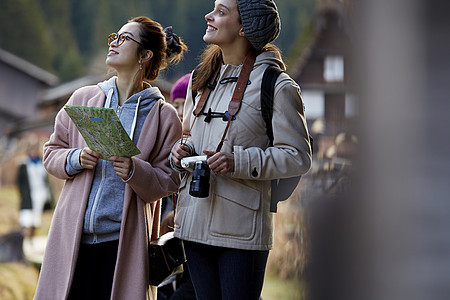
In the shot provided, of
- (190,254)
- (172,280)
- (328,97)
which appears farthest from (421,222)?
(172,280)

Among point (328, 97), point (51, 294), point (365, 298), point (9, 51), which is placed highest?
point (9, 51)

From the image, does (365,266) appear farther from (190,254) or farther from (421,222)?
(190,254)

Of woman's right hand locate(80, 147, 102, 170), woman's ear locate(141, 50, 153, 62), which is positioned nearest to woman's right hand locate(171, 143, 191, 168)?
woman's right hand locate(80, 147, 102, 170)

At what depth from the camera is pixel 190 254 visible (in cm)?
201

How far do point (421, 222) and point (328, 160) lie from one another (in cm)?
42

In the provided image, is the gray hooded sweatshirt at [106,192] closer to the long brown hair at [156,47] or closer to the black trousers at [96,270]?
the black trousers at [96,270]

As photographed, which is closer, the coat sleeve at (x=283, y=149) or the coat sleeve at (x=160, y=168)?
the coat sleeve at (x=283, y=149)

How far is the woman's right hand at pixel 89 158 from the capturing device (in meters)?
2.18

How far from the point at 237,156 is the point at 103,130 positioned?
460mm

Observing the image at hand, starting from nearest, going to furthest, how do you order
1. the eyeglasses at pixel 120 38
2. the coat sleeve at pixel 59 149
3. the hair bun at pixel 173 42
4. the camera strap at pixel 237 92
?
the camera strap at pixel 237 92 → the coat sleeve at pixel 59 149 → the eyeglasses at pixel 120 38 → the hair bun at pixel 173 42

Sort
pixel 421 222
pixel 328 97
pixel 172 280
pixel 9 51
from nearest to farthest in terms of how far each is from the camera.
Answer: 1. pixel 421 222
2. pixel 328 97
3. pixel 172 280
4. pixel 9 51

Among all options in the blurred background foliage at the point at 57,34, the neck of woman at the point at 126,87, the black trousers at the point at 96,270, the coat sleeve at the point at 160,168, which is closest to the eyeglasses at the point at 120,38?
the neck of woman at the point at 126,87

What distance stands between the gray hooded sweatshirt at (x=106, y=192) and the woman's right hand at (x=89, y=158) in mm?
31

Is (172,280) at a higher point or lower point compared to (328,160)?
lower
